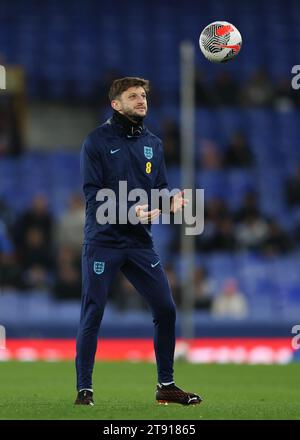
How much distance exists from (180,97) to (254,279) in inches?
213

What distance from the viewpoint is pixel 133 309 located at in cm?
1961

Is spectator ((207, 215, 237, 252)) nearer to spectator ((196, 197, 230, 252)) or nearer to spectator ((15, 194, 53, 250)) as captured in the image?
spectator ((196, 197, 230, 252))

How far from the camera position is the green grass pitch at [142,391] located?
8.32 meters

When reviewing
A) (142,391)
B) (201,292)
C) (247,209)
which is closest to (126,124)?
(142,391)

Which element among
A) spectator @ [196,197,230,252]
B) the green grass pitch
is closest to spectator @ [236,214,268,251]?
spectator @ [196,197,230,252]

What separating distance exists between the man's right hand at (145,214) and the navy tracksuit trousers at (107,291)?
0.41 meters

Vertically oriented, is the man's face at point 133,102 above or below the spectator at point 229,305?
above

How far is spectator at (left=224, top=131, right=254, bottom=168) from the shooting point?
22.7m

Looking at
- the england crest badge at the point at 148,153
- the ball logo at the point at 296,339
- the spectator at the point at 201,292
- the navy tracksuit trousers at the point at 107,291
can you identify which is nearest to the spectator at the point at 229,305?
the spectator at the point at 201,292

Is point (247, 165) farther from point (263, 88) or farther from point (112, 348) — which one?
point (112, 348)

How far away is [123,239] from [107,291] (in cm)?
40

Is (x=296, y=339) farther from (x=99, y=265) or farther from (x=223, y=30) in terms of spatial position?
(x=99, y=265)

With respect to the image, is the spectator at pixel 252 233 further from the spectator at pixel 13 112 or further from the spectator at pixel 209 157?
the spectator at pixel 13 112

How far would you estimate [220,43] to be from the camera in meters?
10.0
